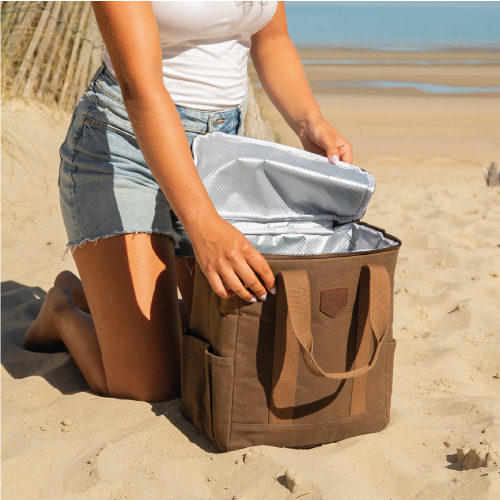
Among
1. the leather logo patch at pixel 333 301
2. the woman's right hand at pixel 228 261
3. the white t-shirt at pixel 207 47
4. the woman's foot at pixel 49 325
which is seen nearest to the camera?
the woman's right hand at pixel 228 261

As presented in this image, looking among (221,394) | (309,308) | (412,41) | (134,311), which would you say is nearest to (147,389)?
(134,311)

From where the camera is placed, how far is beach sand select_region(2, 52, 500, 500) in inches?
49.3

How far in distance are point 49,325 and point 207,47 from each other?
1138 mm

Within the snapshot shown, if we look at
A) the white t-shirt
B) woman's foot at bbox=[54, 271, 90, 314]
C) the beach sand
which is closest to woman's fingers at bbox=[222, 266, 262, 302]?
the beach sand

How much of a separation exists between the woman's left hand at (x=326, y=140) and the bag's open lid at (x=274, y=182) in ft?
0.16

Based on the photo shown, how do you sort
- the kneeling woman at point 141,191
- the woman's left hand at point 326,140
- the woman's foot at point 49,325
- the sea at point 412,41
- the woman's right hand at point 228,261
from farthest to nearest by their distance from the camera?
the sea at point 412,41, the woman's foot at point 49,325, the woman's left hand at point 326,140, the kneeling woman at point 141,191, the woman's right hand at point 228,261

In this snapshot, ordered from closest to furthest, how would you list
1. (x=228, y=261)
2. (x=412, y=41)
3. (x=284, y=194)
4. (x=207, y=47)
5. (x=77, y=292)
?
(x=228, y=261), (x=207, y=47), (x=284, y=194), (x=77, y=292), (x=412, y=41)

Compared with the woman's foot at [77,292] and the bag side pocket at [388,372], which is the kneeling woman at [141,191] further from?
the bag side pocket at [388,372]

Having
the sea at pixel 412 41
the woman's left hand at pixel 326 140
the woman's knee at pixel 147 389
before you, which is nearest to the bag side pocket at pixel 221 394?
the woman's knee at pixel 147 389

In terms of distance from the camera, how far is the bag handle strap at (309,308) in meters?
1.27

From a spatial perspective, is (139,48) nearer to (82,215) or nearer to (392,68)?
(82,215)

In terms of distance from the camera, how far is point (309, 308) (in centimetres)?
130

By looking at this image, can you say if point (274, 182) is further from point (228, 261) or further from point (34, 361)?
point (34, 361)

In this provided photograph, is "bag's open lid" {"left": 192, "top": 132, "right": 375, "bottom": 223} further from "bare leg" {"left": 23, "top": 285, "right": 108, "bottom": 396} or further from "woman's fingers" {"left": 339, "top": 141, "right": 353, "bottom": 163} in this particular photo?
"bare leg" {"left": 23, "top": 285, "right": 108, "bottom": 396}
